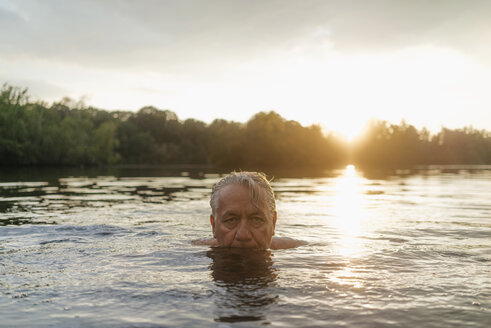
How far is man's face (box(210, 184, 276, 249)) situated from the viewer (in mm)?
4926

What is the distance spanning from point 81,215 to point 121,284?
6.70 meters

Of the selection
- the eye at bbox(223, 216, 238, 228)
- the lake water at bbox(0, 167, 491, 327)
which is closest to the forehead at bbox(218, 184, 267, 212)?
the eye at bbox(223, 216, 238, 228)

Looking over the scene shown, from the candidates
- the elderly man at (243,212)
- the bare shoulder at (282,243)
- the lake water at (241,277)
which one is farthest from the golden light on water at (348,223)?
the elderly man at (243,212)

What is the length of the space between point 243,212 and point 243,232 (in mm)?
236

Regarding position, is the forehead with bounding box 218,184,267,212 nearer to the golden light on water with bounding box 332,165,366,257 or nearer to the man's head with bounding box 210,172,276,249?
the man's head with bounding box 210,172,276,249

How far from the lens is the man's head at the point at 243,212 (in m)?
4.93

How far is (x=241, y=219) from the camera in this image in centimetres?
502

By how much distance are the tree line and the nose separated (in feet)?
199

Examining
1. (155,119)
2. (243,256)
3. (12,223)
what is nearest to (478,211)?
(243,256)

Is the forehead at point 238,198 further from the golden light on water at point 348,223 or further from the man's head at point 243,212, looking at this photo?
the golden light on water at point 348,223

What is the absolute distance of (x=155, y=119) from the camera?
394 feet

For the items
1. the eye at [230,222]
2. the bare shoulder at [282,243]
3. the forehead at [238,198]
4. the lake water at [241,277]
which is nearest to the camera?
the lake water at [241,277]

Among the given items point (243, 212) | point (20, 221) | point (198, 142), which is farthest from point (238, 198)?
point (198, 142)

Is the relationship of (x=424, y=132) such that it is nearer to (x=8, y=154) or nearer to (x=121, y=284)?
(x=8, y=154)
